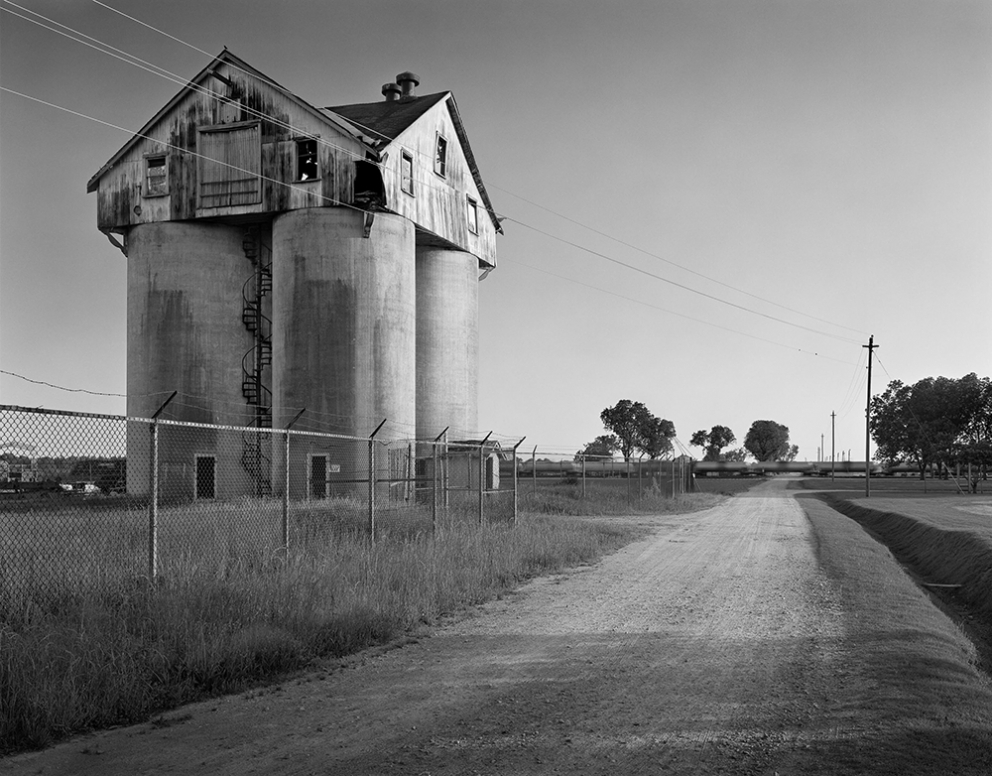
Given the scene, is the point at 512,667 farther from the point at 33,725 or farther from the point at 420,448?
the point at 420,448

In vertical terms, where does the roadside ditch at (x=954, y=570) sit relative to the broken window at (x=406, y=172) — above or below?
below

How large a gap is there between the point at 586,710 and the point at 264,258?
108ft

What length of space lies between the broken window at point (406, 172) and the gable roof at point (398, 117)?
1014 mm

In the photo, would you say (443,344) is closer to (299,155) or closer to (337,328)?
(337,328)

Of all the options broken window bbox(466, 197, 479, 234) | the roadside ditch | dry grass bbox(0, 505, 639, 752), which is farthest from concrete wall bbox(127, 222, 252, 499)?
the roadside ditch

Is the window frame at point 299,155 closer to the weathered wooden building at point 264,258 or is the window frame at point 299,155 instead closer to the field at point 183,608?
the weathered wooden building at point 264,258

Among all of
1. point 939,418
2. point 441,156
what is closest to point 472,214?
point 441,156

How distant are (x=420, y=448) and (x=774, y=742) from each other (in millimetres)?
33367

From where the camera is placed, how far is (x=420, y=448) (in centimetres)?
3975

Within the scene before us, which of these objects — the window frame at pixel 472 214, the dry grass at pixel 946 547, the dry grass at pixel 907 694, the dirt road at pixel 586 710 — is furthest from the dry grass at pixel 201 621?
the window frame at pixel 472 214

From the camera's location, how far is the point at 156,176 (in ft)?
119

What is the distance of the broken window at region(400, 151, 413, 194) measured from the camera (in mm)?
36062

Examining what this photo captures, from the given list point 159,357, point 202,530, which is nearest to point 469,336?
point 159,357

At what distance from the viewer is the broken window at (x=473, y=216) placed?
42.7m
